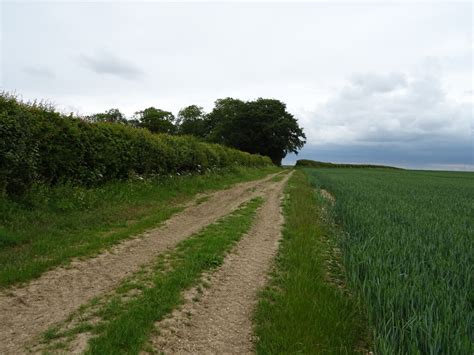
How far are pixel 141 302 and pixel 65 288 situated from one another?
4.28 ft

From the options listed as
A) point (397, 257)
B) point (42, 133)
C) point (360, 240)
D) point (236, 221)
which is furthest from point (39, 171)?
point (397, 257)

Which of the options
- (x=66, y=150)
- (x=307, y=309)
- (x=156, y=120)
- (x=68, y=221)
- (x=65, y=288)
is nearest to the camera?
(x=307, y=309)

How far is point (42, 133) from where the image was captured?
9203 mm

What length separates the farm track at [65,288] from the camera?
11.5 feet

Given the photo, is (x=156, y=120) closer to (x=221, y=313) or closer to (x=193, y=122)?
(x=193, y=122)

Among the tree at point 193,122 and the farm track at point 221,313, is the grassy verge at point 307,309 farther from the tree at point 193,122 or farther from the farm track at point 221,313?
the tree at point 193,122

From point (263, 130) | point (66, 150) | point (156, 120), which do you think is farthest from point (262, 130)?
point (66, 150)

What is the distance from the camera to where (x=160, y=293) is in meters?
4.38

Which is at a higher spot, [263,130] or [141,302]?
[263,130]

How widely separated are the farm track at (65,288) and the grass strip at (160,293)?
409 millimetres

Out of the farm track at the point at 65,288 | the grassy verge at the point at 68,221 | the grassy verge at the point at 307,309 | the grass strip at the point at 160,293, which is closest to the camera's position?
the grass strip at the point at 160,293

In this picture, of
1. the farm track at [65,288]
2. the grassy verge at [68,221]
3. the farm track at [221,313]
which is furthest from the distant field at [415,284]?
the grassy verge at [68,221]

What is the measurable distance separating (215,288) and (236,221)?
4589mm

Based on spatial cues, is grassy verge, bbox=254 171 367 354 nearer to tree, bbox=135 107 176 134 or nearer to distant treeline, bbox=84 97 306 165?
distant treeline, bbox=84 97 306 165
